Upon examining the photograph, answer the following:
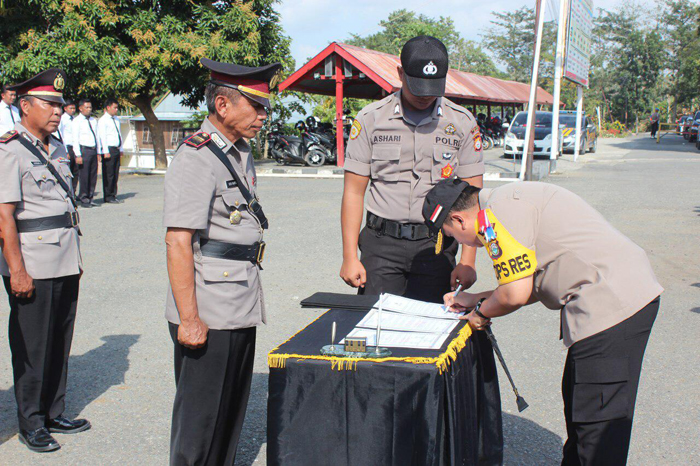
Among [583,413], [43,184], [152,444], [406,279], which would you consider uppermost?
[43,184]

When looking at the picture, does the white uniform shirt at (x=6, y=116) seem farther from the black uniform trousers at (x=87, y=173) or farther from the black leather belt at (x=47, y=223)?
the black leather belt at (x=47, y=223)

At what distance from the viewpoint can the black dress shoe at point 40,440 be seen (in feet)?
10.1

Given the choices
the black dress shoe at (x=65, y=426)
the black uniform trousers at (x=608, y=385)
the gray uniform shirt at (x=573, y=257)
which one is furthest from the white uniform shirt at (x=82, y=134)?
the black uniform trousers at (x=608, y=385)

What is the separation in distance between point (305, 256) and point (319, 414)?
16.3 feet

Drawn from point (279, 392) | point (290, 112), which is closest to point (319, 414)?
point (279, 392)

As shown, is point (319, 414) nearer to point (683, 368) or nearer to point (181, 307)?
point (181, 307)

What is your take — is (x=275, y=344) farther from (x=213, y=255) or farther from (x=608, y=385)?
(x=608, y=385)

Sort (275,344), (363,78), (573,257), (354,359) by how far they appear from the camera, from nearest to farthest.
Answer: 1. (354,359)
2. (573,257)
3. (275,344)
4. (363,78)

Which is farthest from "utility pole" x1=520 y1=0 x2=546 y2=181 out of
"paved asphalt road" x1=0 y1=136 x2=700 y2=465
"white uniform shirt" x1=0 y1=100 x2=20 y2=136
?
"white uniform shirt" x1=0 y1=100 x2=20 y2=136

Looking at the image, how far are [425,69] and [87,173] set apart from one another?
9466 mm

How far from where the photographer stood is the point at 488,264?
6742mm

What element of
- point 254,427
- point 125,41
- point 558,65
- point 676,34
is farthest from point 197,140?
point 676,34

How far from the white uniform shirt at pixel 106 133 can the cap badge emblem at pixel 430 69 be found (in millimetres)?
9645

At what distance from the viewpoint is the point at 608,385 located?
2.17 m
